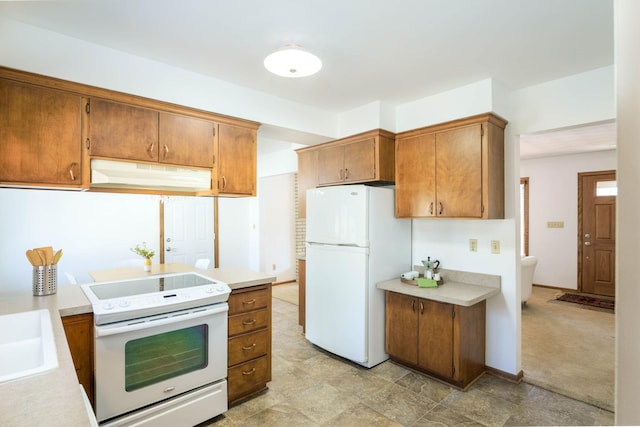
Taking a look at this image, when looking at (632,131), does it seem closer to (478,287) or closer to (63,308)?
(63,308)

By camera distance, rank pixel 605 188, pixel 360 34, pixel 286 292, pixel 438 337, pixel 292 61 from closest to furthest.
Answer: pixel 360 34, pixel 292 61, pixel 438 337, pixel 605 188, pixel 286 292

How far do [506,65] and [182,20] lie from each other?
7.07ft

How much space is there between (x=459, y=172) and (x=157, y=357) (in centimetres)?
256

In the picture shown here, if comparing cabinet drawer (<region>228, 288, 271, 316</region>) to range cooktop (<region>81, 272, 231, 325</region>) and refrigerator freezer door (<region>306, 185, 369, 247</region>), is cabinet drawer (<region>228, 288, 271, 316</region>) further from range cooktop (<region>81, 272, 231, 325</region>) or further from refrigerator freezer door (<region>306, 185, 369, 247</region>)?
refrigerator freezer door (<region>306, 185, 369, 247</region>)

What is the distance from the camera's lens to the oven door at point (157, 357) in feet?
6.17

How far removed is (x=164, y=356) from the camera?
212 centimetres

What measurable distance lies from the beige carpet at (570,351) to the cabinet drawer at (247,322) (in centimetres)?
226

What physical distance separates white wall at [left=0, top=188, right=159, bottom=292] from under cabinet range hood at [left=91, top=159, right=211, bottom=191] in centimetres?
262

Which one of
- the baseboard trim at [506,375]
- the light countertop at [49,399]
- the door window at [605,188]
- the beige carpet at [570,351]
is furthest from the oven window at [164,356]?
the door window at [605,188]

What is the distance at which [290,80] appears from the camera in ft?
8.67

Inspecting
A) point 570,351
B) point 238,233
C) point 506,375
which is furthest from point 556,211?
point 238,233

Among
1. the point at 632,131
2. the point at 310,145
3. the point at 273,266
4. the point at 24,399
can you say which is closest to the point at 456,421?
the point at 24,399

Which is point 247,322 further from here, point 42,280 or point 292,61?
point 292,61

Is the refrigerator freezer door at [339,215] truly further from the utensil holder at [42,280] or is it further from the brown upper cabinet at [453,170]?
the utensil holder at [42,280]
